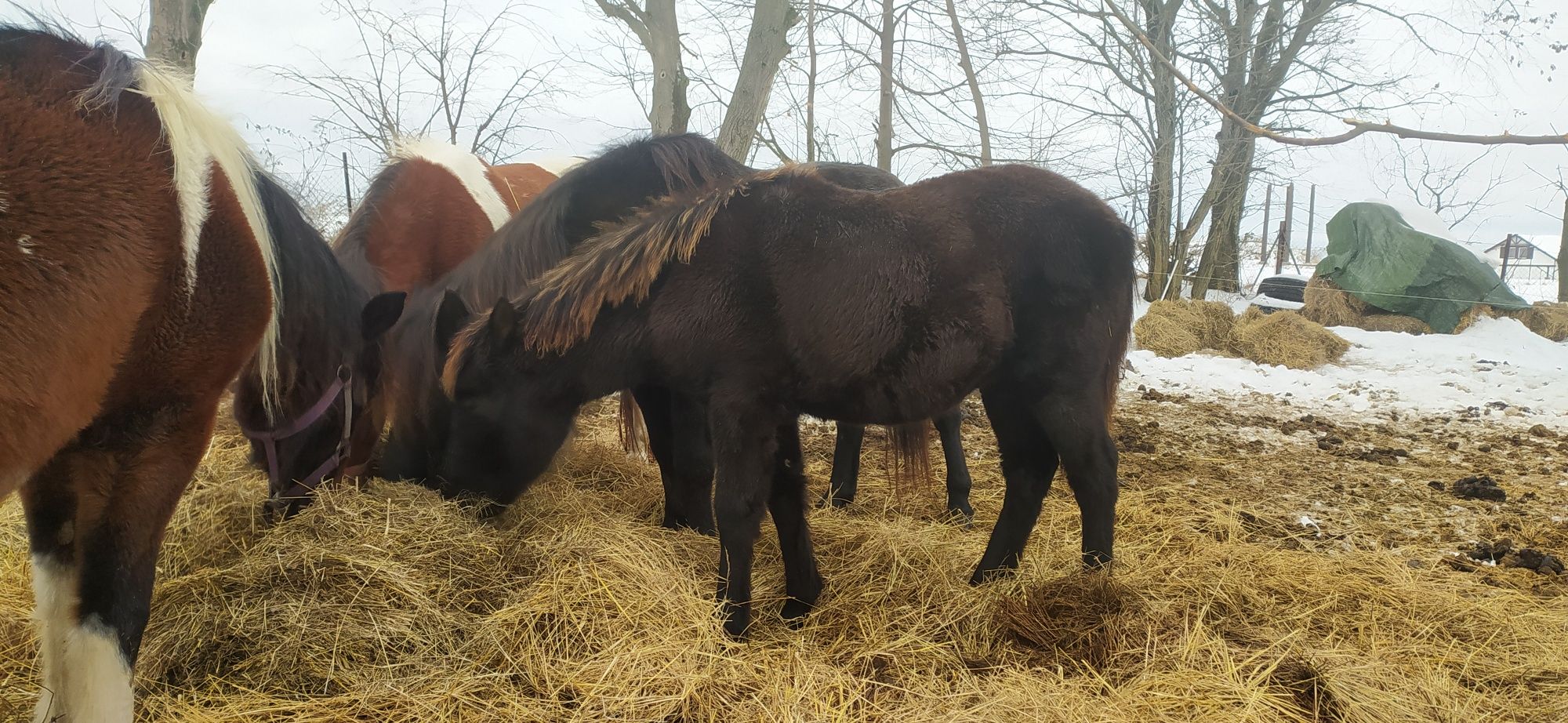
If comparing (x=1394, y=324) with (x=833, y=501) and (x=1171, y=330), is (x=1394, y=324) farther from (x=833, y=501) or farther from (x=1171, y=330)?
(x=833, y=501)

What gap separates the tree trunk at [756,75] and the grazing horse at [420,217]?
2747 millimetres

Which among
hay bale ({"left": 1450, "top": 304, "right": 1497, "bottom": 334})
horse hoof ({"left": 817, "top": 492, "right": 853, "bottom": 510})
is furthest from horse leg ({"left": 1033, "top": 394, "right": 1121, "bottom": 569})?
hay bale ({"left": 1450, "top": 304, "right": 1497, "bottom": 334})

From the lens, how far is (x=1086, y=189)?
3.06 metres

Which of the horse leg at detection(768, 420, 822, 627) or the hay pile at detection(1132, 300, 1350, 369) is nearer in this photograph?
the horse leg at detection(768, 420, 822, 627)

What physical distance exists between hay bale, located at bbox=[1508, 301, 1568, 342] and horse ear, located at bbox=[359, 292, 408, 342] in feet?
40.3

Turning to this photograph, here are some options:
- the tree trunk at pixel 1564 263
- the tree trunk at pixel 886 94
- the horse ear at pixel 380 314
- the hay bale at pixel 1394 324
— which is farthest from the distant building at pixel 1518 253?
the horse ear at pixel 380 314

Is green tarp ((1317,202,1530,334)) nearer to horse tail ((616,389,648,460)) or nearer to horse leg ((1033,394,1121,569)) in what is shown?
horse leg ((1033,394,1121,569))

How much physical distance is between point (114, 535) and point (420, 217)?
2843 millimetres

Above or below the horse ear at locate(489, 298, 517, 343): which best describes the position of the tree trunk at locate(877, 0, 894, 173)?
above

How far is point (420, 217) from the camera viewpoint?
441cm

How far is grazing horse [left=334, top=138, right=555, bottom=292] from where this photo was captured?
413 cm

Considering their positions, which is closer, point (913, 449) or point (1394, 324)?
point (913, 449)

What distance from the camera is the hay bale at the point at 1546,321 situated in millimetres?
9523

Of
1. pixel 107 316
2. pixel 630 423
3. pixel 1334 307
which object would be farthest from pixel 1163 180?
pixel 107 316
